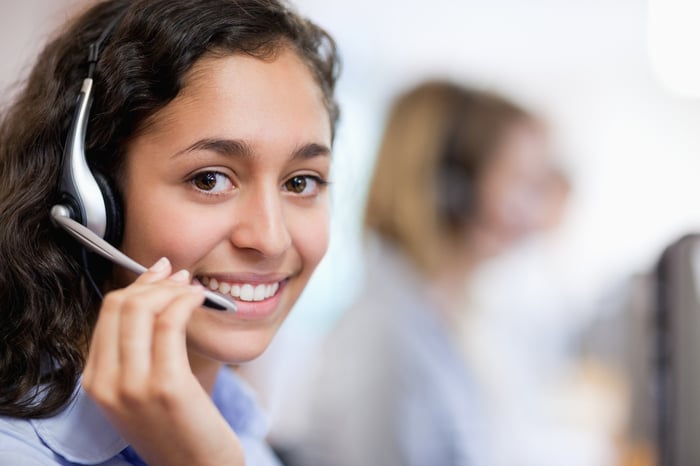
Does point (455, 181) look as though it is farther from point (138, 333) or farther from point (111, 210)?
point (138, 333)

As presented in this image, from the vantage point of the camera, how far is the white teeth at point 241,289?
0.78 meters

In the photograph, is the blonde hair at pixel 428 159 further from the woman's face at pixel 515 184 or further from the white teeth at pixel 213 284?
the white teeth at pixel 213 284

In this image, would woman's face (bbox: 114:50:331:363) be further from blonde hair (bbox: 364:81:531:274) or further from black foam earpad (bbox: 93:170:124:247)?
blonde hair (bbox: 364:81:531:274)

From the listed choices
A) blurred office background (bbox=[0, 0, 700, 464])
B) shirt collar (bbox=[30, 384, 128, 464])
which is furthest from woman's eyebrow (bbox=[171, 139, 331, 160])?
Answer: blurred office background (bbox=[0, 0, 700, 464])

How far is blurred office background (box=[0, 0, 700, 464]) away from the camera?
2.76m

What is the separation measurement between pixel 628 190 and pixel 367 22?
51.6 inches

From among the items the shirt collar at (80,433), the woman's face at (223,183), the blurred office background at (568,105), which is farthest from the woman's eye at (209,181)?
the blurred office background at (568,105)

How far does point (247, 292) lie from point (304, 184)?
14 centimetres

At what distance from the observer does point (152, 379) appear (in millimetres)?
Answer: 585

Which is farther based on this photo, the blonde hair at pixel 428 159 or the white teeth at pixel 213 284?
the blonde hair at pixel 428 159

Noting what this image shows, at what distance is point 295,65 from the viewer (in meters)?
0.82

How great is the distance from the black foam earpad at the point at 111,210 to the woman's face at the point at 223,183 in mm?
12

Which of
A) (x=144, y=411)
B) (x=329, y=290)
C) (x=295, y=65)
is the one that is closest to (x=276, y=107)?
(x=295, y=65)

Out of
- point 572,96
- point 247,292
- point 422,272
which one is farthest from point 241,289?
point 572,96
